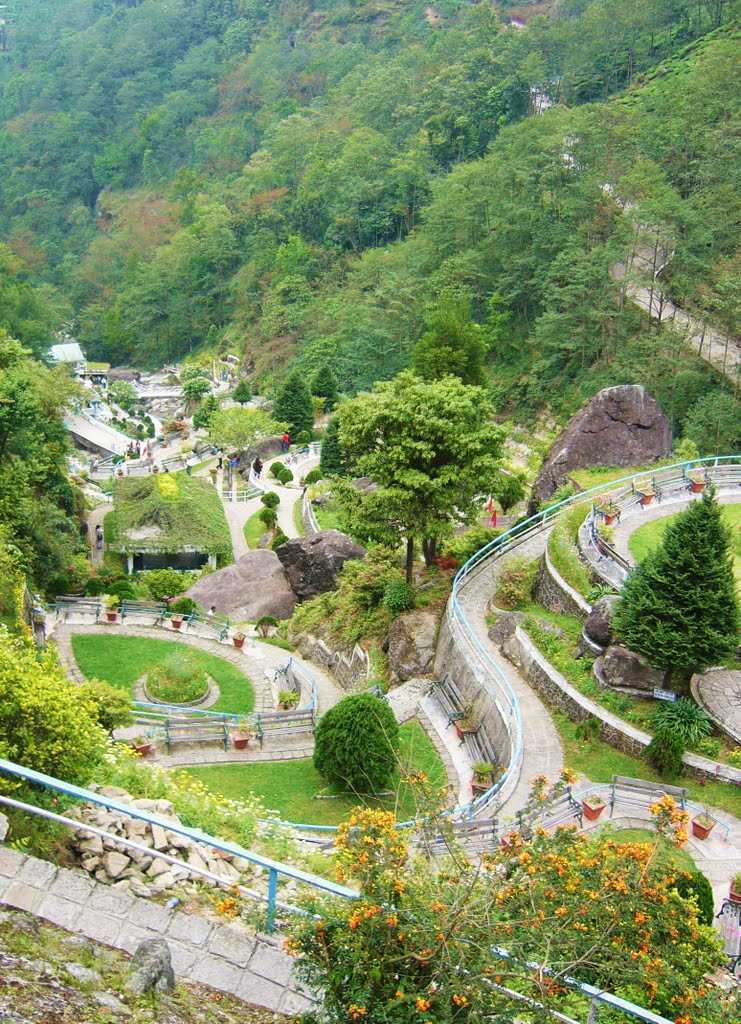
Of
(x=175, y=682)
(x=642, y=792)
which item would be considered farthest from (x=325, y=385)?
(x=642, y=792)

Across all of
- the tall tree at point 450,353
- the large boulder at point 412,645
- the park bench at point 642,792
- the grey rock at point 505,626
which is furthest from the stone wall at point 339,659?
the tall tree at point 450,353

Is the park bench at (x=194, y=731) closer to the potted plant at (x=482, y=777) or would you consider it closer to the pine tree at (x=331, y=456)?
the potted plant at (x=482, y=777)

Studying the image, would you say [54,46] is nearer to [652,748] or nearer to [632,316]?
[632,316]

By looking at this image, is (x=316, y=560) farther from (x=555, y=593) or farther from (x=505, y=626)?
(x=555, y=593)

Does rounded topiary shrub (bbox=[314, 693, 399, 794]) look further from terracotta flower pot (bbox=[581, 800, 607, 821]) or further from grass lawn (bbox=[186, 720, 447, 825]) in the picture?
terracotta flower pot (bbox=[581, 800, 607, 821])

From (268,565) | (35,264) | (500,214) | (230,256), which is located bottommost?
(35,264)

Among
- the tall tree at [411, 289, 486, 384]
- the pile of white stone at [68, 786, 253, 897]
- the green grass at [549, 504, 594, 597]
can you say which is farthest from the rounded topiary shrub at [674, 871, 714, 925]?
the tall tree at [411, 289, 486, 384]

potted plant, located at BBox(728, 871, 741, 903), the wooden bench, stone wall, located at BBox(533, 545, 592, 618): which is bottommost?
the wooden bench

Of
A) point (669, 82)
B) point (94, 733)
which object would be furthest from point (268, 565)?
point (669, 82)
